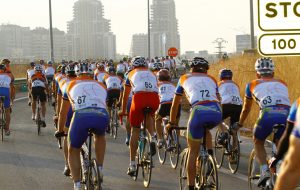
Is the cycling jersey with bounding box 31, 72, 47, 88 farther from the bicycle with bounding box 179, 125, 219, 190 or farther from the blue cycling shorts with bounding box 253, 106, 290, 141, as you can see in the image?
the blue cycling shorts with bounding box 253, 106, 290, 141

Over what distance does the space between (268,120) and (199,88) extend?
1.02 meters

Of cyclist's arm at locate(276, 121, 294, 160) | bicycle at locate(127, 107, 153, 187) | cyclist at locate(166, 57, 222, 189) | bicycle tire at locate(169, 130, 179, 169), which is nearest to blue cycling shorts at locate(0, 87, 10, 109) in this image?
bicycle tire at locate(169, 130, 179, 169)

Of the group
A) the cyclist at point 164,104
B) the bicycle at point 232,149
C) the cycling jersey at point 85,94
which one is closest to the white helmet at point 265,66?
the cycling jersey at point 85,94

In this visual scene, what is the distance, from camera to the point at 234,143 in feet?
33.9

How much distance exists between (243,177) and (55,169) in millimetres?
3637

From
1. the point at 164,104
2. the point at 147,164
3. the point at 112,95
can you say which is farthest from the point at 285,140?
the point at 112,95

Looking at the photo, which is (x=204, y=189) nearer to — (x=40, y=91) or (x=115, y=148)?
(x=115, y=148)

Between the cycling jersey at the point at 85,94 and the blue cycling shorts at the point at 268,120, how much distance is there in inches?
82.9

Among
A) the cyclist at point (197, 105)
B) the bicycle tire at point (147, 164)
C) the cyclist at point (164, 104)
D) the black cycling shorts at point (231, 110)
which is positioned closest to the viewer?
the cyclist at point (197, 105)

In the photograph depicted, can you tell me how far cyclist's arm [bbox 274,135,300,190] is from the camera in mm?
4066

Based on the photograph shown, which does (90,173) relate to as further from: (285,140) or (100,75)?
(100,75)

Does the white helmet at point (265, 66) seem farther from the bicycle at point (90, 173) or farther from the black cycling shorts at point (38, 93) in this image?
the black cycling shorts at point (38, 93)

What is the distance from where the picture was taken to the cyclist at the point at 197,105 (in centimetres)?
724

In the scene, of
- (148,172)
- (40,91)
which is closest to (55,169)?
(148,172)
